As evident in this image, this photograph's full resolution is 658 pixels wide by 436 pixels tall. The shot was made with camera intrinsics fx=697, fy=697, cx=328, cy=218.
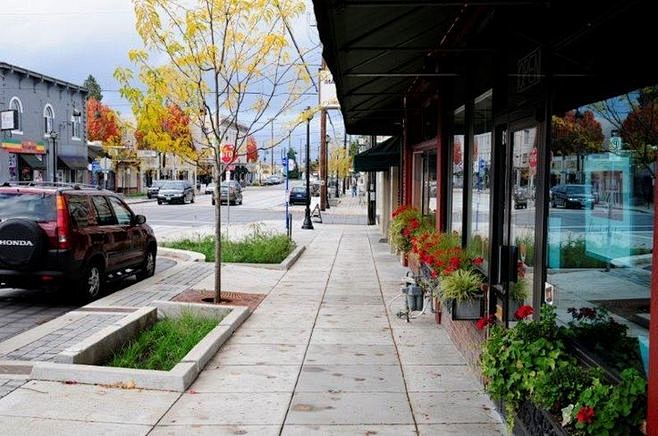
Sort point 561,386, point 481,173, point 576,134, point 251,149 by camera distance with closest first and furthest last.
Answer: point 561,386, point 576,134, point 481,173, point 251,149

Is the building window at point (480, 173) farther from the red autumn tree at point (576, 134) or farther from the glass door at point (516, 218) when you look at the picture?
the red autumn tree at point (576, 134)

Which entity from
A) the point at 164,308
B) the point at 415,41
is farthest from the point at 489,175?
the point at 164,308

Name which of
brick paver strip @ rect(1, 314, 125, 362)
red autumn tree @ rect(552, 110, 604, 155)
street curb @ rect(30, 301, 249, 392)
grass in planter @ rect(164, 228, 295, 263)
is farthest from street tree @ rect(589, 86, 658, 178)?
grass in planter @ rect(164, 228, 295, 263)

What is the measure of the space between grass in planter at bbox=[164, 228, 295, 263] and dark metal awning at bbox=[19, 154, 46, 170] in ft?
78.9

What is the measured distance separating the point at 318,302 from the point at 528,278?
5.40 metres

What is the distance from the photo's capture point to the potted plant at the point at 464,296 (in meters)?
6.74

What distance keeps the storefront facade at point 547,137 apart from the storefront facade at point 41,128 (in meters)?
28.8

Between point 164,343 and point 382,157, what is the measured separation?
13173mm

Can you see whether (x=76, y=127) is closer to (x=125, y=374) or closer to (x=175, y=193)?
(x=175, y=193)

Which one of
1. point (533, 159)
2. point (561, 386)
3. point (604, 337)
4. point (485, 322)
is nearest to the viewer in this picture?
point (561, 386)

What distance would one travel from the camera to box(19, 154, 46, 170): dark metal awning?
3866 centimetres

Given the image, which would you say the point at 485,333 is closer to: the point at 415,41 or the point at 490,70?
the point at 490,70

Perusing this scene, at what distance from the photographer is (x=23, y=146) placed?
3784cm

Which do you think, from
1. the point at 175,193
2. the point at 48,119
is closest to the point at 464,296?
the point at 48,119
